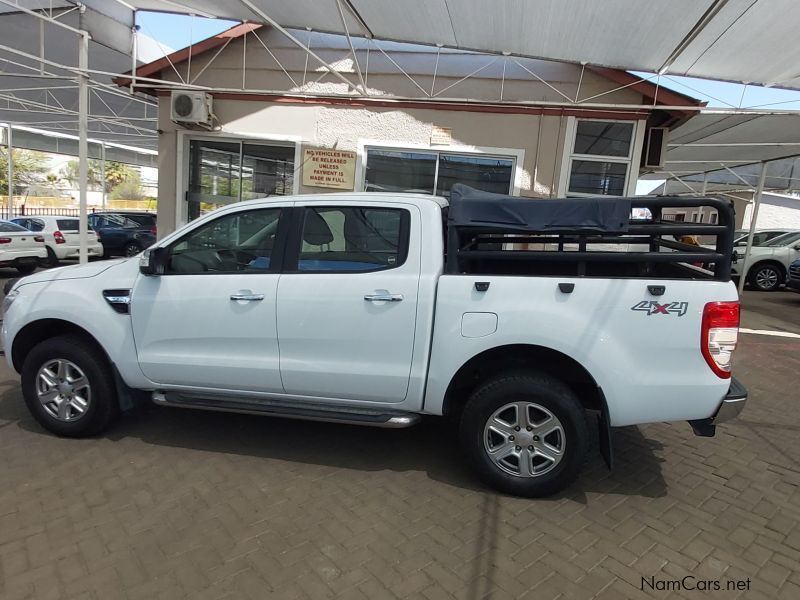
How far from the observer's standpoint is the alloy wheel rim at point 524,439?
3.33 metres

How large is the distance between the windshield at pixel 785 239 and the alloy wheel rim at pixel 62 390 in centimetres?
1685

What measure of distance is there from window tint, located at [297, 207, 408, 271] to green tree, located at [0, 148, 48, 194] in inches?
2253

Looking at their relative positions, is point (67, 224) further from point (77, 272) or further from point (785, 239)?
point (785, 239)

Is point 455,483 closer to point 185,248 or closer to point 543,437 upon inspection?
point 543,437

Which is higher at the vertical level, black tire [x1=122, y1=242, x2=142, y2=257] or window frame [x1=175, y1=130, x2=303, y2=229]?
window frame [x1=175, y1=130, x2=303, y2=229]

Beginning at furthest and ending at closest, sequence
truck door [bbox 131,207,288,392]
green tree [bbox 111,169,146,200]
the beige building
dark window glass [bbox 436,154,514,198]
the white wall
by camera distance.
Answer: green tree [bbox 111,169,146,200] < the white wall < dark window glass [bbox 436,154,514,198] < the beige building < truck door [bbox 131,207,288,392]

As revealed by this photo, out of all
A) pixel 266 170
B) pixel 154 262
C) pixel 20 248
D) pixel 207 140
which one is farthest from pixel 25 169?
pixel 154 262

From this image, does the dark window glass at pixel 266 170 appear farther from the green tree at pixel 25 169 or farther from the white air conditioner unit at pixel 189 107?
the green tree at pixel 25 169

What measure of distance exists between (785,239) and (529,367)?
15351 mm

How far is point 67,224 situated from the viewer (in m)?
14.8

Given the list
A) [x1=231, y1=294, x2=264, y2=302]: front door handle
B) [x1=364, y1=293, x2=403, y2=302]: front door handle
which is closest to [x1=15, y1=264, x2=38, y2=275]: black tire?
[x1=231, y1=294, x2=264, y2=302]: front door handle

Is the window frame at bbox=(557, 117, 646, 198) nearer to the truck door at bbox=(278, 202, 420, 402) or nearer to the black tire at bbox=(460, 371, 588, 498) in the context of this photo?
the truck door at bbox=(278, 202, 420, 402)

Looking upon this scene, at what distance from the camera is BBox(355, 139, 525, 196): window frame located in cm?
844

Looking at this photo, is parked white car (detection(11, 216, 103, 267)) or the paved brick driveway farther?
parked white car (detection(11, 216, 103, 267))
